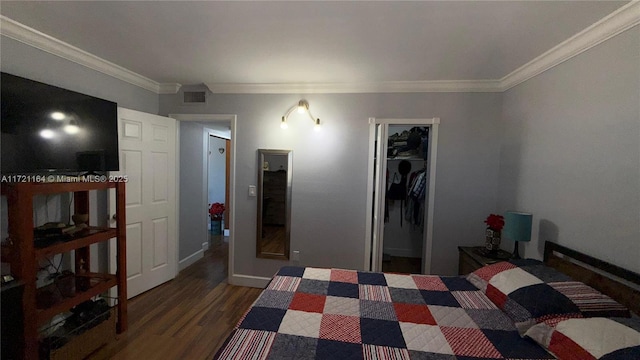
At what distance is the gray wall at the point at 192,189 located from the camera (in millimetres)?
3439

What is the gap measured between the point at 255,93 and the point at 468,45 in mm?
2166

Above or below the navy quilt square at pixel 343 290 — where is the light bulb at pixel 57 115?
above

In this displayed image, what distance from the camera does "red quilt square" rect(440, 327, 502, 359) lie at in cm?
111

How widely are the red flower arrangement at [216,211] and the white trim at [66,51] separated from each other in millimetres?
2636

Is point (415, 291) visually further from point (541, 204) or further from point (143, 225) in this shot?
point (143, 225)

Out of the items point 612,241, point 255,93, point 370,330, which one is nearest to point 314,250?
point 370,330

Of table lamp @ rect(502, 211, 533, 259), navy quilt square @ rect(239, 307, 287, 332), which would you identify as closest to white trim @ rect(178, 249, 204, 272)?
navy quilt square @ rect(239, 307, 287, 332)

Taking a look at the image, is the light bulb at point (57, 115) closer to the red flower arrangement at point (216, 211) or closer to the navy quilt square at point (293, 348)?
the navy quilt square at point (293, 348)

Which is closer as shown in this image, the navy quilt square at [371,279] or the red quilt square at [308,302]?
the red quilt square at [308,302]

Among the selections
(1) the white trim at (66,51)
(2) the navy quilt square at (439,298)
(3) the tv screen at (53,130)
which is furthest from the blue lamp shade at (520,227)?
(1) the white trim at (66,51)

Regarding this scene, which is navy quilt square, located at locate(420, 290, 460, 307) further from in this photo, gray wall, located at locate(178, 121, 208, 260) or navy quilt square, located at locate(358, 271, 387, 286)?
gray wall, located at locate(178, 121, 208, 260)

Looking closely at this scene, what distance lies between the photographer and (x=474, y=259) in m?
2.25

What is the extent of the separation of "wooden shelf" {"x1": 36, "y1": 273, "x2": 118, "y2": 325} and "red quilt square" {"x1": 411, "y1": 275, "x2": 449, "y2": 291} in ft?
8.00

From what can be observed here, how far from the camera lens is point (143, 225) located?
8.94ft
